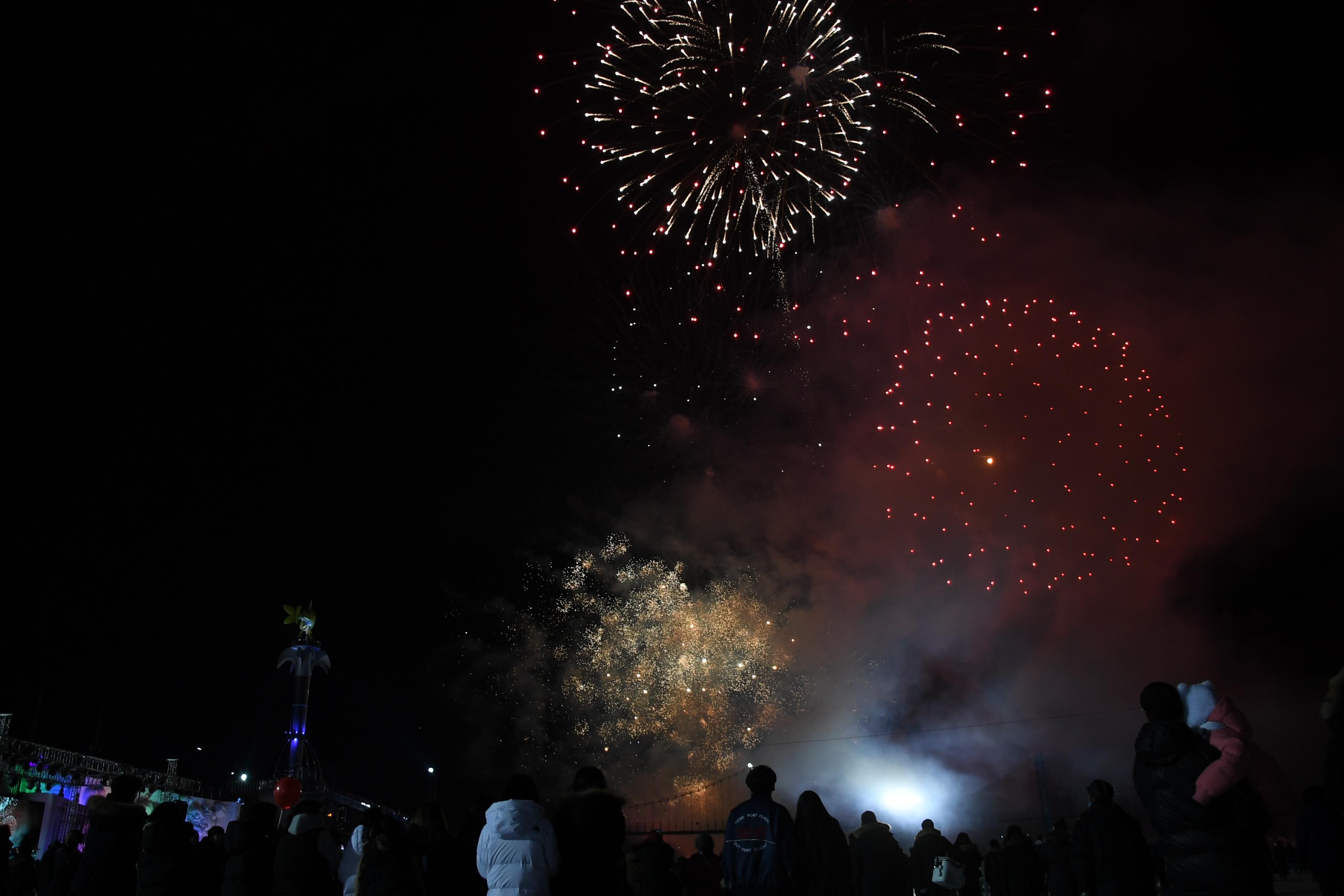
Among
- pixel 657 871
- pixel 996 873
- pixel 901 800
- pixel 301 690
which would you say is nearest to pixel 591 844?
pixel 657 871

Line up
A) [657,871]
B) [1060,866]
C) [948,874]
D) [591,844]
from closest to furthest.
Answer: [591,844] < [657,871] < [1060,866] < [948,874]

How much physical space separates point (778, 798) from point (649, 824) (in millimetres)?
10922

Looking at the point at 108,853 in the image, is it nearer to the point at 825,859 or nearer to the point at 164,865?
the point at 164,865

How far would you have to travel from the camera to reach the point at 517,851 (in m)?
4.77

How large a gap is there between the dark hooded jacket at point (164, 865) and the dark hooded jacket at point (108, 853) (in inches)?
3.6

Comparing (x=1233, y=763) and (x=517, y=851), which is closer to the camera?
(x=1233, y=763)

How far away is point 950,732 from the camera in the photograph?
2955 centimetres

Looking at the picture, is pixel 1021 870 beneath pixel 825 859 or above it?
beneath

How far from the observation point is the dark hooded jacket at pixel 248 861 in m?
6.12

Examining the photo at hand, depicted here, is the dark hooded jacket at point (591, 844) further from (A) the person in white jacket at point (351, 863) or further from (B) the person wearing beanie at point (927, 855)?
(B) the person wearing beanie at point (927, 855)

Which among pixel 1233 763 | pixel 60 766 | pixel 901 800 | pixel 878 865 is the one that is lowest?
pixel 878 865

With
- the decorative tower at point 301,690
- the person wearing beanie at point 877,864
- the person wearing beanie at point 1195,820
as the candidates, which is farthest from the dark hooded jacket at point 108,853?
the decorative tower at point 301,690

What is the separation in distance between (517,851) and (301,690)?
164 ft

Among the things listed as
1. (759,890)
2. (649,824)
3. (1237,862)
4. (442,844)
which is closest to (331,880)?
(442,844)
